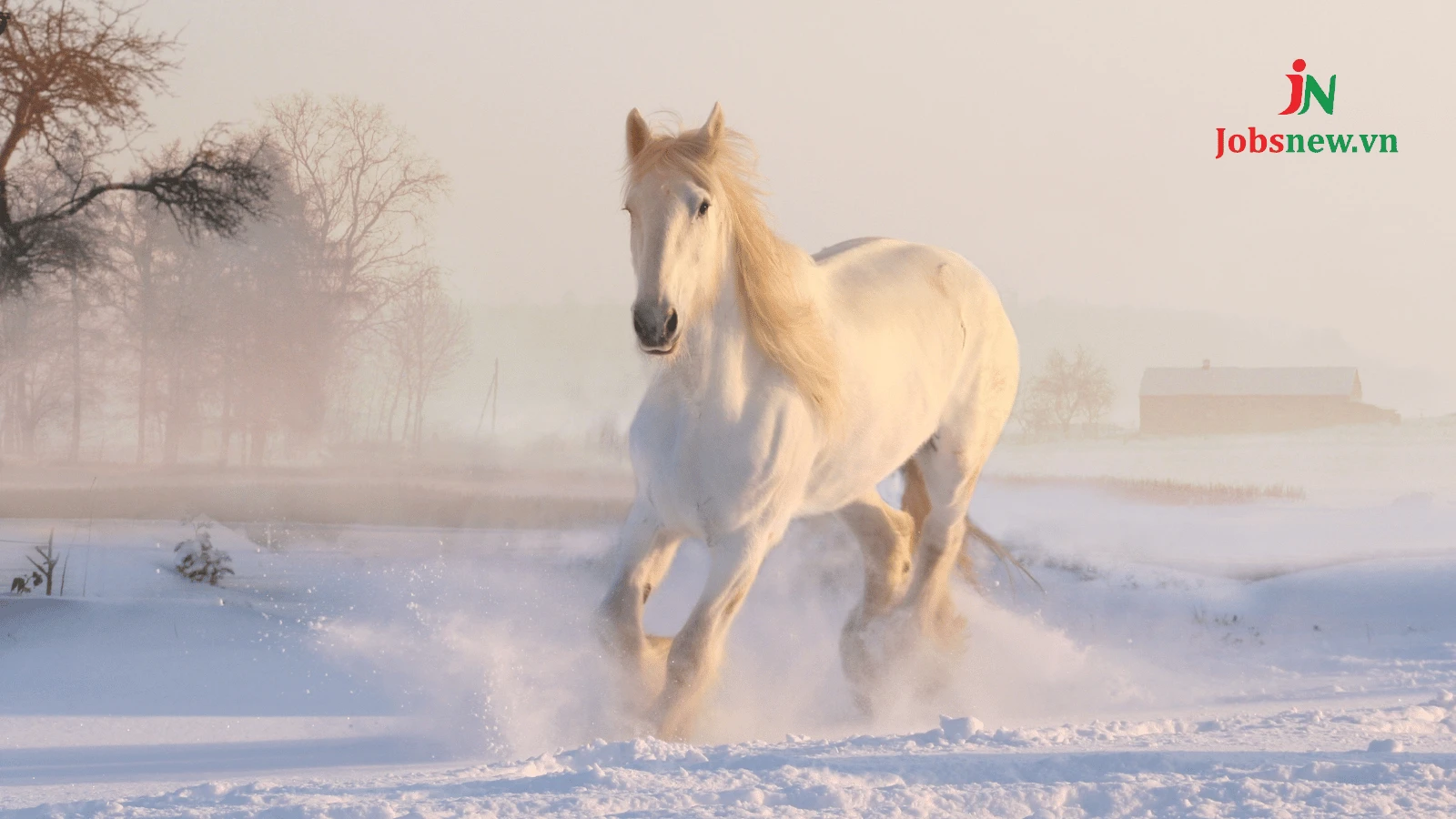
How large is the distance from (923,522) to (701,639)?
223 centimetres

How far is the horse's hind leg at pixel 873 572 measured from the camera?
595cm

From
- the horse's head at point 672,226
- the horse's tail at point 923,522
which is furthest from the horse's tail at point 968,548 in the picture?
the horse's head at point 672,226

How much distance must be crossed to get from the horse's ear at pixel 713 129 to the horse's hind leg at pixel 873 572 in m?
2.24

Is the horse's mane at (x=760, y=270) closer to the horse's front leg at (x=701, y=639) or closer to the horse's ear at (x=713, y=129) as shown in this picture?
the horse's ear at (x=713, y=129)

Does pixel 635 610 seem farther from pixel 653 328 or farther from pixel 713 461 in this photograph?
pixel 653 328

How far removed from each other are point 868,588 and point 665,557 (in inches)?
65.3

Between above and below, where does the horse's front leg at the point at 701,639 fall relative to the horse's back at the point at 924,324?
below

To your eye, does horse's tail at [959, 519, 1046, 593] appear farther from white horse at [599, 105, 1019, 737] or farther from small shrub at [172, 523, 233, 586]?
small shrub at [172, 523, 233, 586]

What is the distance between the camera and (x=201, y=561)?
8.45m

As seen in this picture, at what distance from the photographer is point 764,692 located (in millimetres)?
5695

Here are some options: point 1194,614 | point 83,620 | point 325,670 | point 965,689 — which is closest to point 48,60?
point 83,620

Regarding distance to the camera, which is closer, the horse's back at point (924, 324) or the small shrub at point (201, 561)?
the horse's back at point (924, 324)

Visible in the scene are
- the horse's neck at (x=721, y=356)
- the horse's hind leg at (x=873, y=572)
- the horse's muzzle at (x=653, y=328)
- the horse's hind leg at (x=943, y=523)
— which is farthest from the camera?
the horse's hind leg at (x=943, y=523)

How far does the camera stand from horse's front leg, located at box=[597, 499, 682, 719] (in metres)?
4.60
